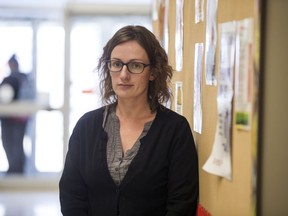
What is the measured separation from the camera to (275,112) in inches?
50.4

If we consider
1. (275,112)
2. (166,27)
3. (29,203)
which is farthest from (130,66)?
(29,203)

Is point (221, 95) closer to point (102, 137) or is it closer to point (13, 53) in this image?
point (102, 137)

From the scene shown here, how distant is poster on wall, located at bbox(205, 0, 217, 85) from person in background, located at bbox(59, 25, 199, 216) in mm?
240

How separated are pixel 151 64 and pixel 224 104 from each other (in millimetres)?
502

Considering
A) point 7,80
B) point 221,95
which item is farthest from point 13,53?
point 221,95

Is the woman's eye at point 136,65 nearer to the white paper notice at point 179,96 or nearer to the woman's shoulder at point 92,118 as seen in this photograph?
the woman's shoulder at point 92,118

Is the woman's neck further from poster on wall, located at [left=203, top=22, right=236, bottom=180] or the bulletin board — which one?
poster on wall, located at [left=203, top=22, right=236, bottom=180]

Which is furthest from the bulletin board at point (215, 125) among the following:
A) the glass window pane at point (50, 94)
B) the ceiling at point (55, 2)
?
the glass window pane at point (50, 94)

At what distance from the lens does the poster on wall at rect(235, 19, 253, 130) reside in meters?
1.35

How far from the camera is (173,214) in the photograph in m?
1.89

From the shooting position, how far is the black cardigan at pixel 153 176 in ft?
6.24

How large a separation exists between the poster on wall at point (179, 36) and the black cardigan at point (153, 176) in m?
0.61

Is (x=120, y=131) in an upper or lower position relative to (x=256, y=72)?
lower

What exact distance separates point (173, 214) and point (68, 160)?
484mm
